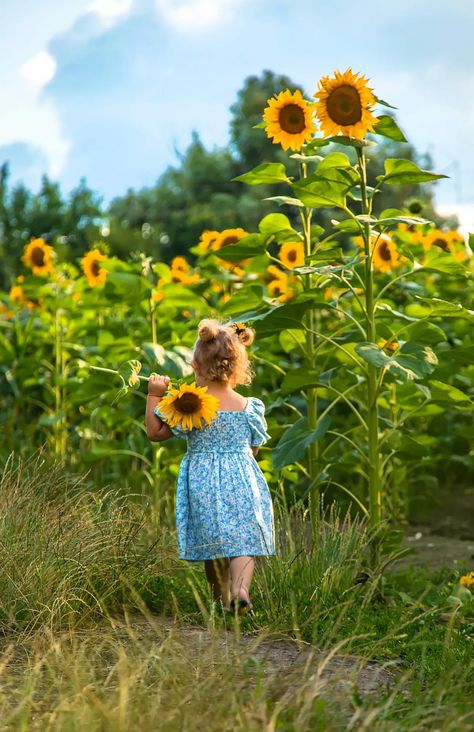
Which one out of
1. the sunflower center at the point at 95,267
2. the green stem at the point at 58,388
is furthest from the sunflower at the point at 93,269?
the green stem at the point at 58,388

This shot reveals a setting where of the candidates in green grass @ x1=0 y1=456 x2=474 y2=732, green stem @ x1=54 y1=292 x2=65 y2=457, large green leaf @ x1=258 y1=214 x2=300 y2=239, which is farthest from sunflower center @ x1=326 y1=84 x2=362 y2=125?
green stem @ x1=54 y1=292 x2=65 y2=457

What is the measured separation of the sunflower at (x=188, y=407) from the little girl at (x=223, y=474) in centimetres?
10

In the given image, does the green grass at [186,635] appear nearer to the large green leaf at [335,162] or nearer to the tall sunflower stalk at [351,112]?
the tall sunflower stalk at [351,112]

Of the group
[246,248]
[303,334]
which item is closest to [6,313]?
[303,334]

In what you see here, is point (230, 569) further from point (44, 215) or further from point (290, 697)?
point (44, 215)

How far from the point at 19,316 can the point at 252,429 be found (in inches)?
163

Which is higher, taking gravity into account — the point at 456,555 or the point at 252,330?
the point at 252,330

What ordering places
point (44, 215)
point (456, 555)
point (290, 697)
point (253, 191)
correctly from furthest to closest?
point (44, 215)
point (253, 191)
point (456, 555)
point (290, 697)

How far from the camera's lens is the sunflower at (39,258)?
722cm

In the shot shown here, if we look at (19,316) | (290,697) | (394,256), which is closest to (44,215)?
(19,316)

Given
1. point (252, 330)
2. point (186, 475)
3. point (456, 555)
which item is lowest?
point (456, 555)

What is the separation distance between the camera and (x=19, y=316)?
793 centimetres

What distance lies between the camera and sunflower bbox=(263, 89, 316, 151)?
14.6 ft

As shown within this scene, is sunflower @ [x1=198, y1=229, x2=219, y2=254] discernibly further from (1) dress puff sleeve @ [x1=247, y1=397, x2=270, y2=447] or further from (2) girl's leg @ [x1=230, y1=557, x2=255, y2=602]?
(2) girl's leg @ [x1=230, y1=557, x2=255, y2=602]
